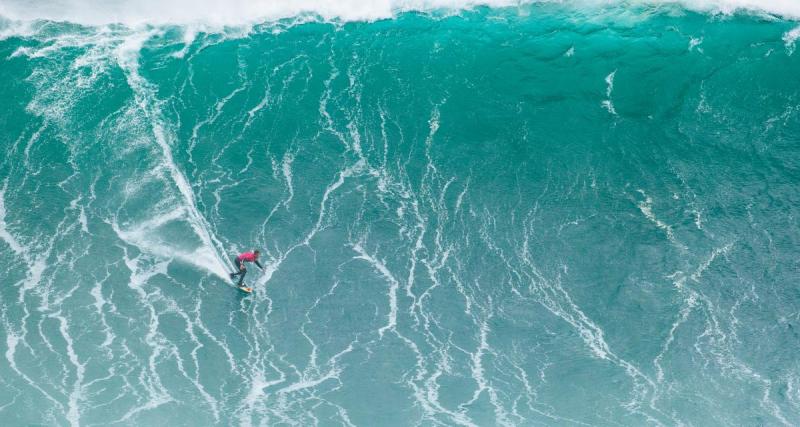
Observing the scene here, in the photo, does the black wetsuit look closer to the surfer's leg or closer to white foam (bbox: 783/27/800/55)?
the surfer's leg

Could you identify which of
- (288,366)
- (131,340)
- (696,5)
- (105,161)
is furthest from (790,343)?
(105,161)

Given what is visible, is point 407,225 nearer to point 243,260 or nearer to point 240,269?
point 243,260

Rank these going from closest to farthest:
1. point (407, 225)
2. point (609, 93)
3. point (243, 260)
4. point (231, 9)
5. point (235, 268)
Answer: point (243, 260) → point (235, 268) → point (407, 225) → point (609, 93) → point (231, 9)

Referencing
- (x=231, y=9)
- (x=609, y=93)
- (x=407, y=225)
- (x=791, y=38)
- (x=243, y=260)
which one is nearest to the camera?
(x=243, y=260)

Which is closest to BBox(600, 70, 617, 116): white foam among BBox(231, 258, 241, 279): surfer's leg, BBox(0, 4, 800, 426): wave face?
BBox(0, 4, 800, 426): wave face

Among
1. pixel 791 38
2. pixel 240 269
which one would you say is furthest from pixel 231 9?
pixel 791 38

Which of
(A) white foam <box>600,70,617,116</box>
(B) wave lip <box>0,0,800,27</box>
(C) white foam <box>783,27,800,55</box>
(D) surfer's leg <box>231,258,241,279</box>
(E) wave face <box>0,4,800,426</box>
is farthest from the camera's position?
(B) wave lip <box>0,0,800,27</box>

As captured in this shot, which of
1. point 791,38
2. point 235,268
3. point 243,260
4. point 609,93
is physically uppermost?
point 791,38

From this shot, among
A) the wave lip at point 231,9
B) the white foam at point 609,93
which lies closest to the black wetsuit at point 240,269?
the white foam at point 609,93

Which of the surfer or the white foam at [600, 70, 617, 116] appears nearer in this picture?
the surfer
